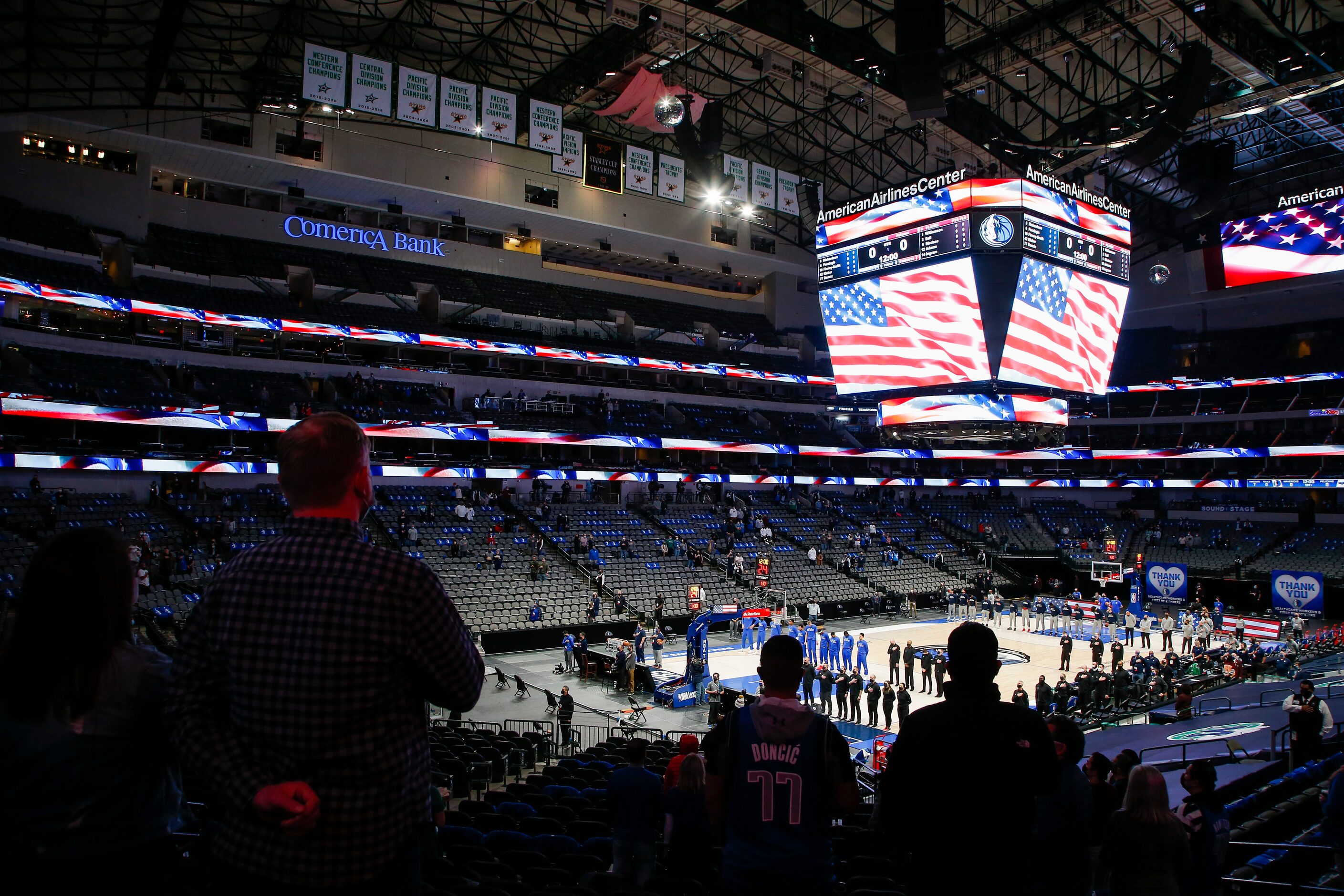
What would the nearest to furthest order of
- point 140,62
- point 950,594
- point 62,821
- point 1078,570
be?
point 62,821 → point 140,62 → point 950,594 → point 1078,570

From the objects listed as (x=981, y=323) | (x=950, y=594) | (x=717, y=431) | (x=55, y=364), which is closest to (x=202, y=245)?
(x=55, y=364)

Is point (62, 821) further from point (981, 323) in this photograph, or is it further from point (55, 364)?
point (55, 364)

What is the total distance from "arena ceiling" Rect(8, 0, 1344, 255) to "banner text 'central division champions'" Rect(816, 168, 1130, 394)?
5643mm

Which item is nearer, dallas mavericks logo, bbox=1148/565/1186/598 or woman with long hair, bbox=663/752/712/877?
woman with long hair, bbox=663/752/712/877

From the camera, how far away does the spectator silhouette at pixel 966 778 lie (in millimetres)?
2832

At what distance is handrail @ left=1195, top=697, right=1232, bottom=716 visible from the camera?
1880 centimetres

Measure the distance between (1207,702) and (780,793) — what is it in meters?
21.9

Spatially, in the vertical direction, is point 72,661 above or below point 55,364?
below

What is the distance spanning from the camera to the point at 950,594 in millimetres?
41031

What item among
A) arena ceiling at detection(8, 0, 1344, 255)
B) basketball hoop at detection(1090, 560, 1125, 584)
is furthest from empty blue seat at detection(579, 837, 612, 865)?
basketball hoop at detection(1090, 560, 1125, 584)

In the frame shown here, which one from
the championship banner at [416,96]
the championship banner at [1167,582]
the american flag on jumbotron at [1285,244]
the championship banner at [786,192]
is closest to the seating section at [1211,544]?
the championship banner at [1167,582]

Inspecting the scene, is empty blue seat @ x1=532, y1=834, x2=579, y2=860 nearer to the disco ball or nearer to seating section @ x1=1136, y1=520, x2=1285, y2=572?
the disco ball

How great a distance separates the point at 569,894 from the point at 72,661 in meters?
3.89

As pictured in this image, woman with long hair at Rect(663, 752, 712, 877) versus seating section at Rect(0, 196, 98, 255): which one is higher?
seating section at Rect(0, 196, 98, 255)
